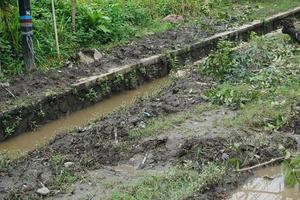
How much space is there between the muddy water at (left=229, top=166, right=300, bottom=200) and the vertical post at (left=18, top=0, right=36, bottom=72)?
4602 millimetres

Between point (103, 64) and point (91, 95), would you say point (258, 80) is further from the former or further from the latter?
point (103, 64)

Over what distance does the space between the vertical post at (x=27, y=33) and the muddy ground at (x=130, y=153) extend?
227 cm

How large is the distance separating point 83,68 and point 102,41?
1.55 meters

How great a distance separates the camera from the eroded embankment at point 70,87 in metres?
7.61

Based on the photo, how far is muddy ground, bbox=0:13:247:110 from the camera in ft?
26.4

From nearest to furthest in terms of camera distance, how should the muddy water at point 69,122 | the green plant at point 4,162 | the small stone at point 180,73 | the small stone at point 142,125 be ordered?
the green plant at point 4,162 < the small stone at point 142,125 < the muddy water at point 69,122 < the small stone at point 180,73

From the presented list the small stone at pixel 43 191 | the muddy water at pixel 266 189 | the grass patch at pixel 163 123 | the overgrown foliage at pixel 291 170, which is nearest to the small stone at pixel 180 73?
the grass patch at pixel 163 123

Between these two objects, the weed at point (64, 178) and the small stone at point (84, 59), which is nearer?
the weed at point (64, 178)

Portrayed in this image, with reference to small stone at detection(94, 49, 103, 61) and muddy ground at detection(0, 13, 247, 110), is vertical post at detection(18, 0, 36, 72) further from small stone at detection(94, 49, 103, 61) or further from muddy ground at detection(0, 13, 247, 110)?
small stone at detection(94, 49, 103, 61)

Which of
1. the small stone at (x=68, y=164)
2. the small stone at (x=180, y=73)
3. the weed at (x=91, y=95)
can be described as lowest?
the weed at (x=91, y=95)

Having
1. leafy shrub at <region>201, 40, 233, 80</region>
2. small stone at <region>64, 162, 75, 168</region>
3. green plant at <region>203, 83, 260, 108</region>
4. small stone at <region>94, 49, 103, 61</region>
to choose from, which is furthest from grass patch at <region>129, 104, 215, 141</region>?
small stone at <region>94, 49, 103, 61</region>

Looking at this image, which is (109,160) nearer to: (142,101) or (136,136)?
(136,136)

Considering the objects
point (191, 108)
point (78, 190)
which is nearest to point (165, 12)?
point (191, 108)

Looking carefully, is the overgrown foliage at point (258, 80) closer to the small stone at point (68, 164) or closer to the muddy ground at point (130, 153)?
the muddy ground at point (130, 153)
